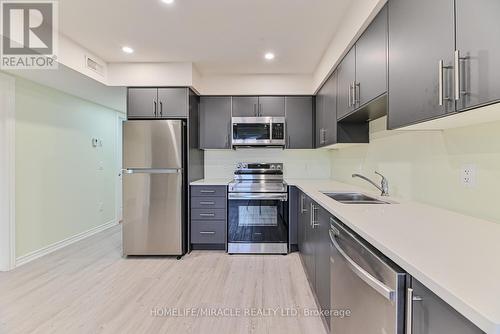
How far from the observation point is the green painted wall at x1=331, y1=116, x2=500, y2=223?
4.13ft

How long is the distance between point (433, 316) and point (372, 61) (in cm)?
155

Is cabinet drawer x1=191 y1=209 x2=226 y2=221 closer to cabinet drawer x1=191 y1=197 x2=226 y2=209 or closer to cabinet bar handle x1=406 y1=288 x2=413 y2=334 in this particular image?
cabinet drawer x1=191 y1=197 x2=226 y2=209

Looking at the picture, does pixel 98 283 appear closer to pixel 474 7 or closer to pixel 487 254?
pixel 487 254

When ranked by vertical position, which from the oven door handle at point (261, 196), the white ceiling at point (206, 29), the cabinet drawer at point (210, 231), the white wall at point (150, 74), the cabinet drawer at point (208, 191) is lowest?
the cabinet drawer at point (210, 231)

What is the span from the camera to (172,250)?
10.5 feet

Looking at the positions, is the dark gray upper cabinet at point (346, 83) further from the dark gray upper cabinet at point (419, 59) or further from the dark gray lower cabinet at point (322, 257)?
the dark gray lower cabinet at point (322, 257)

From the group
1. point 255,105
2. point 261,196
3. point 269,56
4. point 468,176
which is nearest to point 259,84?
point 255,105

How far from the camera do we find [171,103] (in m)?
3.29

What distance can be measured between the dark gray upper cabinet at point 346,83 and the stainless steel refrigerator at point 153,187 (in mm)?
1828

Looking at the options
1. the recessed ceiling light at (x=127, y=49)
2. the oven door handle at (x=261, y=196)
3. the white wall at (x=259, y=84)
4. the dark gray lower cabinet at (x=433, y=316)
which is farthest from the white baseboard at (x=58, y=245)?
the dark gray lower cabinet at (x=433, y=316)

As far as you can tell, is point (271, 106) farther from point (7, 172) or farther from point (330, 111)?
point (7, 172)

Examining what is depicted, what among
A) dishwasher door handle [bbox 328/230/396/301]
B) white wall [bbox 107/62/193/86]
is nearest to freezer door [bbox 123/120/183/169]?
white wall [bbox 107/62/193/86]

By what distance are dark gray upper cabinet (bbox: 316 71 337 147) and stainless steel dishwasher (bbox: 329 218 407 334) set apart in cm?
146

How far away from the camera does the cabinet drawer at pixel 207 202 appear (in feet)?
11.0
